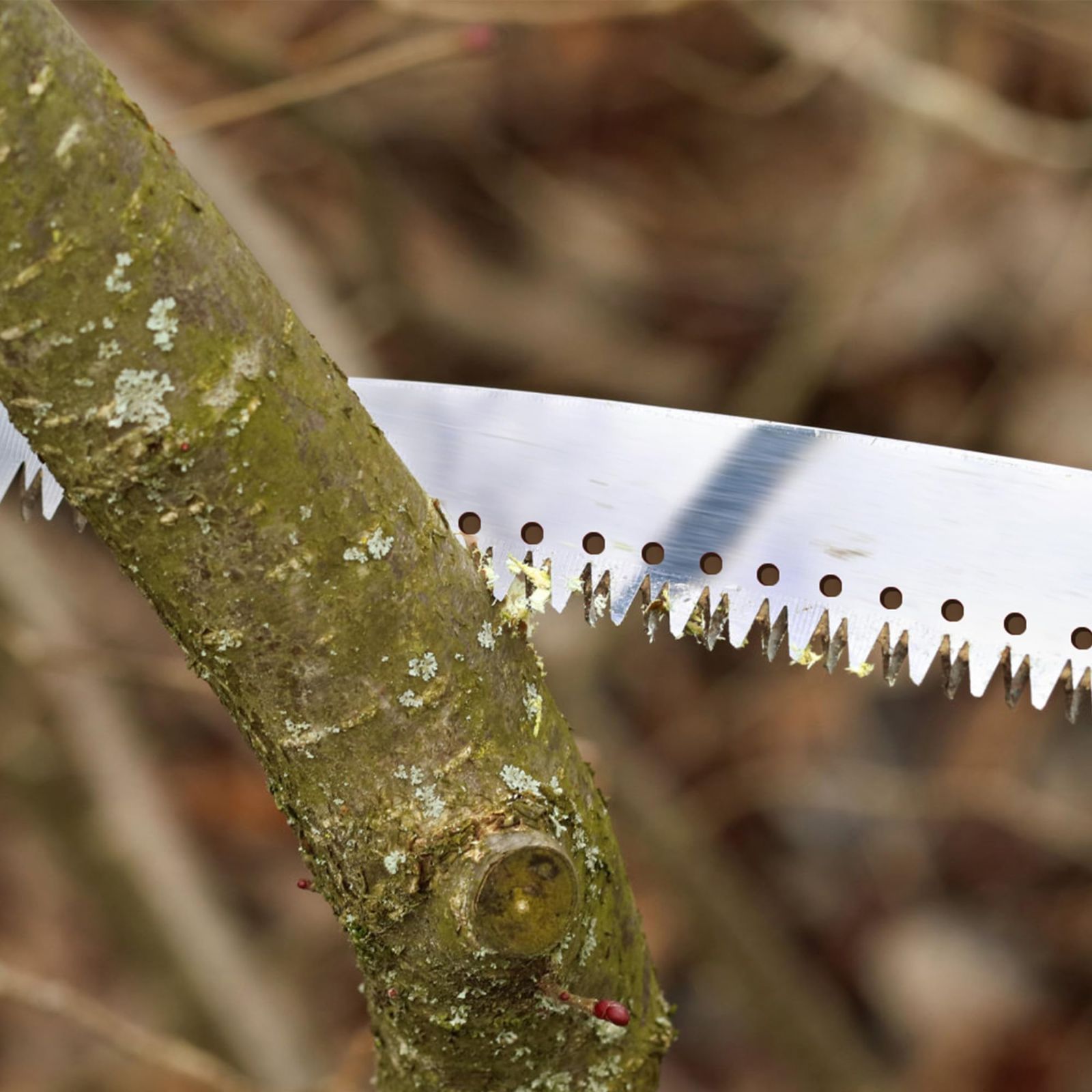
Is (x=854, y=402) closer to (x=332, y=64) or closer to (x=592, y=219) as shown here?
(x=592, y=219)

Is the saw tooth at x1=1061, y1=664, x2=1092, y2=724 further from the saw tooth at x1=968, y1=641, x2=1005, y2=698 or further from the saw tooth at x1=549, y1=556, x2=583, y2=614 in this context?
the saw tooth at x1=549, y1=556, x2=583, y2=614

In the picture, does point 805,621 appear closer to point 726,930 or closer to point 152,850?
point 726,930

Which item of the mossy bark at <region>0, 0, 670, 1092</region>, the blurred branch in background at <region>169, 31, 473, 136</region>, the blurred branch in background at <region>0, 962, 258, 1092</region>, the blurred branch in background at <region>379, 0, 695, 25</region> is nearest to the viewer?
the mossy bark at <region>0, 0, 670, 1092</region>

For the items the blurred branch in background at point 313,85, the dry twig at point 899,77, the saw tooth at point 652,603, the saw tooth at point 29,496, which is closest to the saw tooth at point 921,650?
the saw tooth at point 652,603

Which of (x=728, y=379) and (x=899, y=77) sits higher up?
(x=899, y=77)

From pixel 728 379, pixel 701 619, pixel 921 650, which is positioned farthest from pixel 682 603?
pixel 728 379

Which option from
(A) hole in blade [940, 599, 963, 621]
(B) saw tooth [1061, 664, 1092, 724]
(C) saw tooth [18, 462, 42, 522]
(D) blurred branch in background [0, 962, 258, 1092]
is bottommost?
(D) blurred branch in background [0, 962, 258, 1092]

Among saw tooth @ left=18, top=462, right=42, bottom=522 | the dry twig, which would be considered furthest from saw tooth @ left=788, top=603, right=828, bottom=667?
the dry twig
